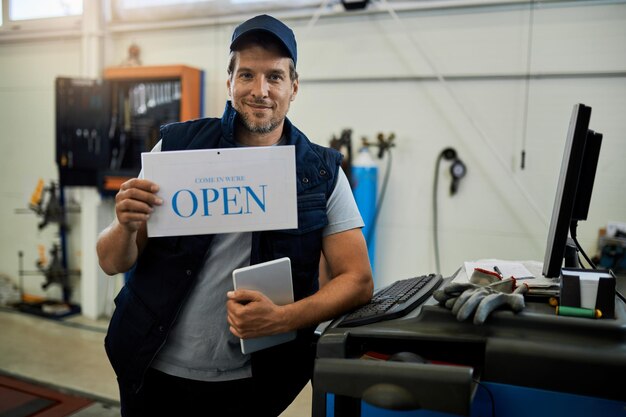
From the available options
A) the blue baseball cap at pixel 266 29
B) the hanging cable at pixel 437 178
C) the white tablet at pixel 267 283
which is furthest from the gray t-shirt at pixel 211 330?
the hanging cable at pixel 437 178

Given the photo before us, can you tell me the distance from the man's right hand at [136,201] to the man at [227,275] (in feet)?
0.25

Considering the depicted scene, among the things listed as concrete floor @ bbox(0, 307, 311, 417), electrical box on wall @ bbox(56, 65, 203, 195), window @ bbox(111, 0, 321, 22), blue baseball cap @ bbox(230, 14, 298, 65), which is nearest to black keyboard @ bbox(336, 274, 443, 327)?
blue baseball cap @ bbox(230, 14, 298, 65)

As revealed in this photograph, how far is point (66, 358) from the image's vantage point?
308 centimetres

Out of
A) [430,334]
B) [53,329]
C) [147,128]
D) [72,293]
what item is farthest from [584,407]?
[72,293]

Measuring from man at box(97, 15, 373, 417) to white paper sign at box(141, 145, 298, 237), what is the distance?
7cm

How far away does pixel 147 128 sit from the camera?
11.6 ft

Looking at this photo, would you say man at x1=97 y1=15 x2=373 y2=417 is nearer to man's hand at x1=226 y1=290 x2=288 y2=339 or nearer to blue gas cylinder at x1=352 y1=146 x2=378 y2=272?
man's hand at x1=226 y1=290 x2=288 y2=339

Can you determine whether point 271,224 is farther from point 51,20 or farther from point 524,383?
point 51,20

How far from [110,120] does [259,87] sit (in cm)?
276

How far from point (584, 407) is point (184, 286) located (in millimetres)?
779

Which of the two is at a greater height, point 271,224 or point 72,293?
point 271,224

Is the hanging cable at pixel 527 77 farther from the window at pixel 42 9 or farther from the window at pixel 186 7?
the window at pixel 42 9

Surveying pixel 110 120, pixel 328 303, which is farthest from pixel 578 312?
pixel 110 120

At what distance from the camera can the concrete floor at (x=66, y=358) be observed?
261 cm
